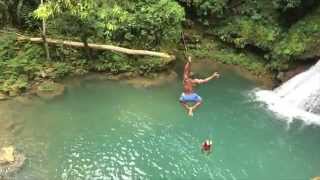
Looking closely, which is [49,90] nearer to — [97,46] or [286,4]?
[97,46]

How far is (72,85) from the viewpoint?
21.9m

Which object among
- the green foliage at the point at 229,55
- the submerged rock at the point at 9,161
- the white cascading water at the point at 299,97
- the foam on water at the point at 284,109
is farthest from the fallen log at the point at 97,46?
the submerged rock at the point at 9,161

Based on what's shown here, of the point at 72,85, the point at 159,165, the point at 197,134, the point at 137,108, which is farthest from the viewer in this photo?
the point at 72,85

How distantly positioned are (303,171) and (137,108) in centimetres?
640

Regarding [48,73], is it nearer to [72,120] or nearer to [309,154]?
[72,120]

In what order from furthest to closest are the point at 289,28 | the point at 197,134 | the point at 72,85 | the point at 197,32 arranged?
1. the point at 197,32
2. the point at 289,28
3. the point at 72,85
4. the point at 197,134

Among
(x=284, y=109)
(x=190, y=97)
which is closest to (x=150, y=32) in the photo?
(x=284, y=109)

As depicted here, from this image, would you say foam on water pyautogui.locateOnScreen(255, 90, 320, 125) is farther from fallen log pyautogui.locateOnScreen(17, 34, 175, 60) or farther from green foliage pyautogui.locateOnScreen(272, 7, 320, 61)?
fallen log pyautogui.locateOnScreen(17, 34, 175, 60)

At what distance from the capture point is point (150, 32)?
23.7 m

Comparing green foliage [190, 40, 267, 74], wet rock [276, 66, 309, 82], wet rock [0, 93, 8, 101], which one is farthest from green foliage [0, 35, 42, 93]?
wet rock [276, 66, 309, 82]

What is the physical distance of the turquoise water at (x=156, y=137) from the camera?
1684 cm

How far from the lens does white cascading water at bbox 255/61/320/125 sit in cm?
2063

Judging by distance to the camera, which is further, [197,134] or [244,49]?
[244,49]

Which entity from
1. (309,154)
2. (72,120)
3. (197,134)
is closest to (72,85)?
(72,120)
